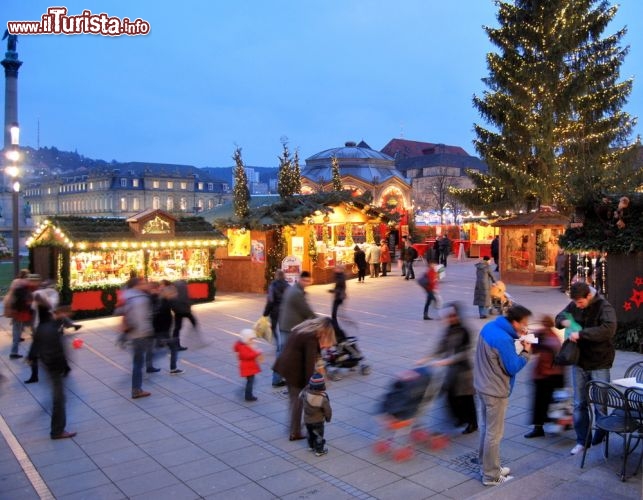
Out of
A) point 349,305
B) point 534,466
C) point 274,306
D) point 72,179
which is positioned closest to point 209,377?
point 274,306

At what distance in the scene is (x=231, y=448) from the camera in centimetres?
686

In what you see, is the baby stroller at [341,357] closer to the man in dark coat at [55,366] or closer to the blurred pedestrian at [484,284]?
the man in dark coat at [55,366]

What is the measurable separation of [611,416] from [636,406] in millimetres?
366

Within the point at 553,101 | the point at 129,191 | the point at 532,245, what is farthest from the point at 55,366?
the point at 129,191

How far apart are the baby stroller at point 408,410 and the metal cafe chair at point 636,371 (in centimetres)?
210

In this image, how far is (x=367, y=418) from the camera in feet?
25.5

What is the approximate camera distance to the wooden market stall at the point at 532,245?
868 inches

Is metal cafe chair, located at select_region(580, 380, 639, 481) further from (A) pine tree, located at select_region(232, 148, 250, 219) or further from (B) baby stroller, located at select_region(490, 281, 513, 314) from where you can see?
(A) pine tree, located at select_region(232, 148, 250, 219)

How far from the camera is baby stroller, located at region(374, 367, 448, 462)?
678 cm

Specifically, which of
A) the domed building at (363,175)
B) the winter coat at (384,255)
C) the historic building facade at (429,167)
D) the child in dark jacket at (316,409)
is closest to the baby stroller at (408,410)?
the child in dark jacket at (316,409)

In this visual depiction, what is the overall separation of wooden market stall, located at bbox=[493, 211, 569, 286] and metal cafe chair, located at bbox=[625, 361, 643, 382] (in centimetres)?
1561

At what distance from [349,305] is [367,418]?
9.99 meters

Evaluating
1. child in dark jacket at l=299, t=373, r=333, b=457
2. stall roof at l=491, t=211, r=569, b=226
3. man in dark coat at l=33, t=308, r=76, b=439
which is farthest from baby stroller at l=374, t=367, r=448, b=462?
stall roof at l=491, t=211, r=569, b=226

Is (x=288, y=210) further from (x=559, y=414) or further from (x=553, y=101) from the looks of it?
(x=559, y=414)
